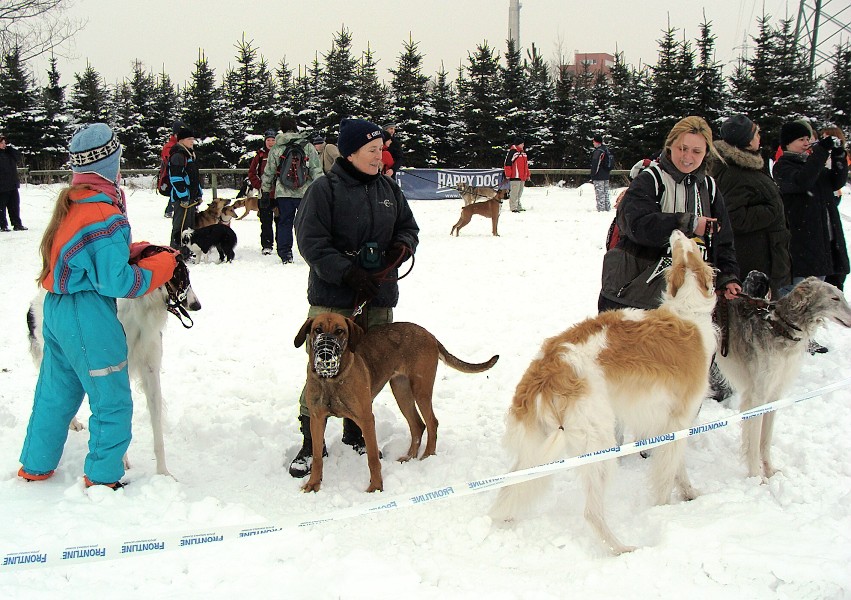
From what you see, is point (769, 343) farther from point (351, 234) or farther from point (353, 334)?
point (351, 234)

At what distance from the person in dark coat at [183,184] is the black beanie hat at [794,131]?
8.83 m

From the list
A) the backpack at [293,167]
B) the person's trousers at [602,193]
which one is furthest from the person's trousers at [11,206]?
the person's trousers at [602,193]

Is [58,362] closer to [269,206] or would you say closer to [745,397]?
[745,397]

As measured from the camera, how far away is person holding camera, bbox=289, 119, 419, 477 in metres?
3.92

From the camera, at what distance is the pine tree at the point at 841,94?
26.5 metres

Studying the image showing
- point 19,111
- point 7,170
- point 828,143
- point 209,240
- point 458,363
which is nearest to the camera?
point 458,363

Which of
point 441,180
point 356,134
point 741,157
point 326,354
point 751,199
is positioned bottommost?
point 326,354

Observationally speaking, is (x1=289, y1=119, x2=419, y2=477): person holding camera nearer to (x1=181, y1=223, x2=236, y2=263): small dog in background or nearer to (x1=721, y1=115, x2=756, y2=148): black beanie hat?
(x1=721, y1=115, x2=756, y2=148): black beanie hat

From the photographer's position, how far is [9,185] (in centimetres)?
1366

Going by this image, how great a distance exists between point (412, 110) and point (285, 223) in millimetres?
18593

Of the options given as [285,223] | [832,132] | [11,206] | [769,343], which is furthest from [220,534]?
[11,206]

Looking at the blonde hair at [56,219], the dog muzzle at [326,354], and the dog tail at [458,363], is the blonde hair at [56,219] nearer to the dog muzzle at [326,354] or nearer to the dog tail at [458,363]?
the dog muzzle at [326,354]

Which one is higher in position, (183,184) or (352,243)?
(183,184)

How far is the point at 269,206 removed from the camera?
11.3 meters
